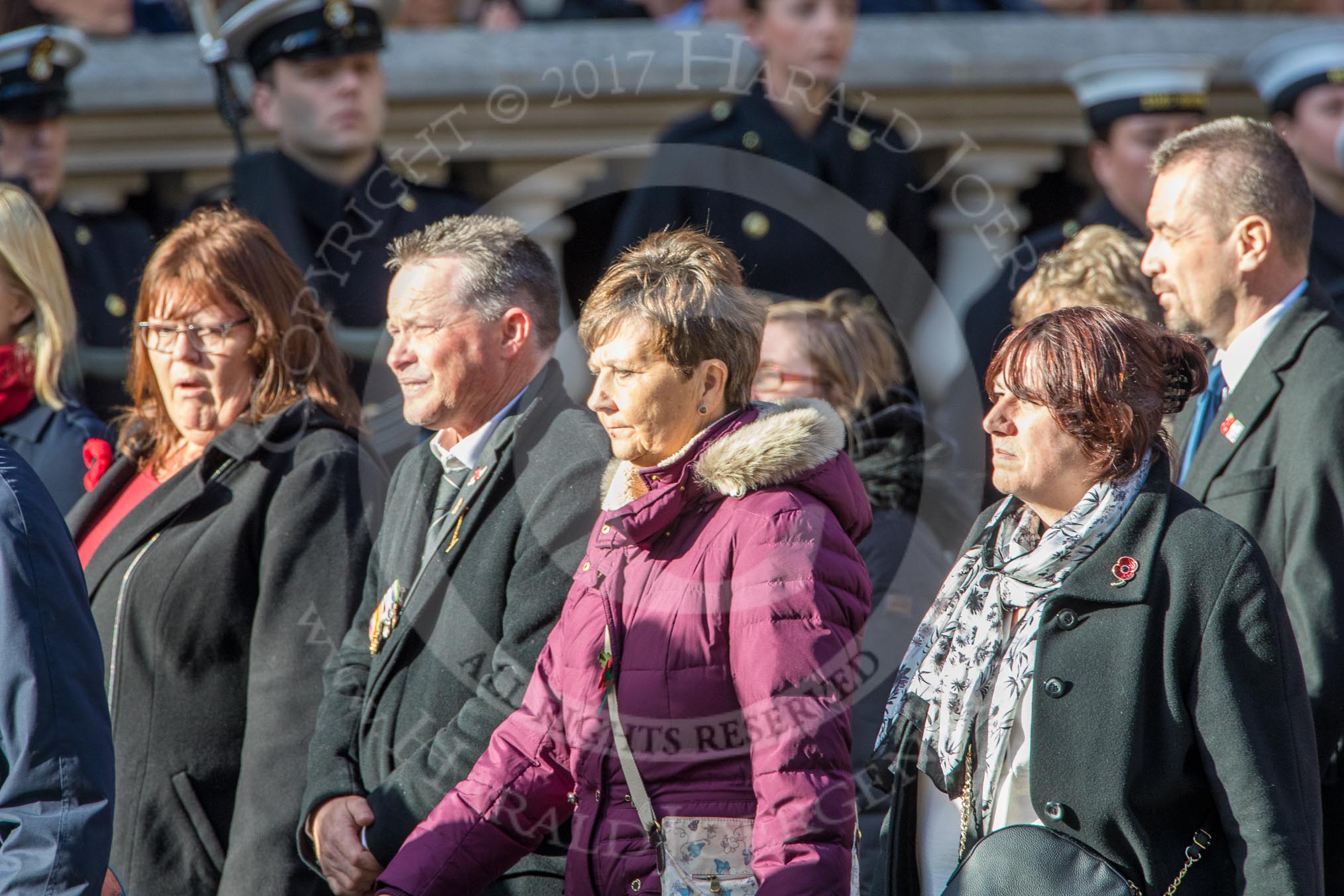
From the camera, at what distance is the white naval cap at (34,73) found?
510cm

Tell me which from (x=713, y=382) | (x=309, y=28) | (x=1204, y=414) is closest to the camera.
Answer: (x=713, y=382)

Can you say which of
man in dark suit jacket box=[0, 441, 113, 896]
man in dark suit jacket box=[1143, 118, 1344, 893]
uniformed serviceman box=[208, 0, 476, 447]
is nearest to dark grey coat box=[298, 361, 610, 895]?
man in dark suit jacket box=[0, 441, 113, 896]

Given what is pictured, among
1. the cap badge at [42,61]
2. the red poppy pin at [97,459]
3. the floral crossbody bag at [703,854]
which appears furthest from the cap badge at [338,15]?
the floral crossbody bag at [703,854]

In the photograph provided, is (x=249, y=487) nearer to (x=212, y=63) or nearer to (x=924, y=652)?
(x=924, y=652)

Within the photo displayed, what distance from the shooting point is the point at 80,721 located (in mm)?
2283

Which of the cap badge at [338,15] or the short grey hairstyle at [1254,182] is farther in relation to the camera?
the cap badge at [338,15]

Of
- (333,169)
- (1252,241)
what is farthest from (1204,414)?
(333,169)

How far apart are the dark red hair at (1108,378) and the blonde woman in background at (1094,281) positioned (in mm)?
1118

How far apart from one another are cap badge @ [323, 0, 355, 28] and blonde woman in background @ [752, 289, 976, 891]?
1.82m

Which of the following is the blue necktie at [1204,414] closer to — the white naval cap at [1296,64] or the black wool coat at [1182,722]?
the black wool coat at [1182,722]

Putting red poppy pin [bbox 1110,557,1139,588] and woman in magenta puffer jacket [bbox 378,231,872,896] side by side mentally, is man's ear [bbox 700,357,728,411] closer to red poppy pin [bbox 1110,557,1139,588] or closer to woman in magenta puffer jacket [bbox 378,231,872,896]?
woman in magenta puffer jacket [bbox 378,231,872,896]

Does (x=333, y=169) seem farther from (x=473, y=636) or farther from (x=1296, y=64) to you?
(x=1296, y=64)

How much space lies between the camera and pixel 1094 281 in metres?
3.76

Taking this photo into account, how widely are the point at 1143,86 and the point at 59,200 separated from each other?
11.2 feet
